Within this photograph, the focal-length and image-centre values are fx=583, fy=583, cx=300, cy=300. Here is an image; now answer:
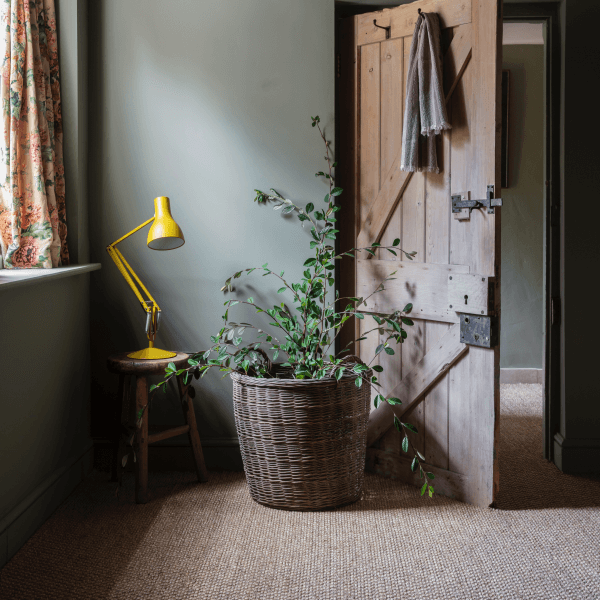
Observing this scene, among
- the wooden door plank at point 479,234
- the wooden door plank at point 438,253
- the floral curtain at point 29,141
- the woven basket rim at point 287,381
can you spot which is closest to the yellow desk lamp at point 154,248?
the floral curtain at point 29,141

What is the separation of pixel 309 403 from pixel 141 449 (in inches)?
27.6

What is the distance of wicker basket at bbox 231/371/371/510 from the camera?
7.11 feet

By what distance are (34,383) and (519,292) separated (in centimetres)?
361

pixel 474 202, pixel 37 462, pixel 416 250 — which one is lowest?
pixel 37 462

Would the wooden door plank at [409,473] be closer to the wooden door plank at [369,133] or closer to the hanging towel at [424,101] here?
the wooden door plank at [369,133]

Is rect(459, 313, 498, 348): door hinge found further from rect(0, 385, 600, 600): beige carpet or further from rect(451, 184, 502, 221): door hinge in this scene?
rect(0, 385, 600, 600): beige carpet

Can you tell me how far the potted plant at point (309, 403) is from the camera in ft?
7.14

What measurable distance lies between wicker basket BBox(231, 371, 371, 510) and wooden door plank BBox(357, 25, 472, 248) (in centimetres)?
69

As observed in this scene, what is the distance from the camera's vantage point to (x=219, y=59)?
258 cm

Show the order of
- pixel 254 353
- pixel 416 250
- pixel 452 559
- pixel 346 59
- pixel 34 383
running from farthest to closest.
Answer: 1. pixel 346 59
2. pixel 416 250
3. pixel 254 353
4. pixel 34 383
5. pixel 452 559

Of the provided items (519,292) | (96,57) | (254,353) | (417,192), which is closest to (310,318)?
(254,353)

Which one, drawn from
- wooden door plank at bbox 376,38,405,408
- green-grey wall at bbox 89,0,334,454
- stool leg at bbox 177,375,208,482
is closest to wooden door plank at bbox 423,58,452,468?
wooden door plank at bbox 376,38,405,408

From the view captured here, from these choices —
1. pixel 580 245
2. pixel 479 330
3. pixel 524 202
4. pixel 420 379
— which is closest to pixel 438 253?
pixel 479 330

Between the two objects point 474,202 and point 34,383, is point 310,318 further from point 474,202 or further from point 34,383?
point 34,383
